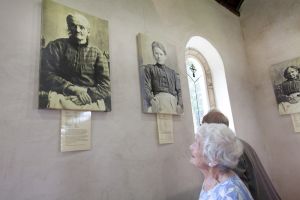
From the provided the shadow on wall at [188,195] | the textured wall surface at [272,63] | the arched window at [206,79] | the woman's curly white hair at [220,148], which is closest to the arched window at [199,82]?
the arched window at [206,79]

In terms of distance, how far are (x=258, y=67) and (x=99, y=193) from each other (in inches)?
136

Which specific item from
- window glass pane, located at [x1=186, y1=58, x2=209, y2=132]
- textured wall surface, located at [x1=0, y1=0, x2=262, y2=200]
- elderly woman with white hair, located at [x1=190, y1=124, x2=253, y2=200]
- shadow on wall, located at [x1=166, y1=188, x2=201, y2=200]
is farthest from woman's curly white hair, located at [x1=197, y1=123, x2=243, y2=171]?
window glass pane, located at [x1=186, y1=58, x2=209, y2=132]

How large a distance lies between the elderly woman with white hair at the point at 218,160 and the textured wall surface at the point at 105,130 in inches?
24.2

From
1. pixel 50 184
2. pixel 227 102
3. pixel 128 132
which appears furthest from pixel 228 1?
pixel 50 184

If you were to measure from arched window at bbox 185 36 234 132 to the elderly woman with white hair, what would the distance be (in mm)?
1805

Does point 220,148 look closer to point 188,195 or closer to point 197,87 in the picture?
point 188,195

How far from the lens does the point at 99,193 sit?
4.64ft

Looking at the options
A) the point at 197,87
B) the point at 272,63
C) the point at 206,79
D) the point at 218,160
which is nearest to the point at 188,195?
the point at 218,160

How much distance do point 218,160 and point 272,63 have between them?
314cm

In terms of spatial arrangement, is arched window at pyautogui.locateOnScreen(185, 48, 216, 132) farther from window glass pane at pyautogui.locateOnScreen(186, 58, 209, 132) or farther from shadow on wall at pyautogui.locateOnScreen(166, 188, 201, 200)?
shadow on wall at pyautogui.locateOnScreen(166, 188, 201, 200)

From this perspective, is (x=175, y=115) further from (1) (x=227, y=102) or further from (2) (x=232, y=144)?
(1) (x=227, y=102)

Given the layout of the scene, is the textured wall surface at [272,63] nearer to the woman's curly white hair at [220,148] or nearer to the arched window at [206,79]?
the arched window at [206,79]

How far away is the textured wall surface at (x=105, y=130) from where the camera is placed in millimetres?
1164

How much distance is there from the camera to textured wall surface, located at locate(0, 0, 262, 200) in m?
1.16
